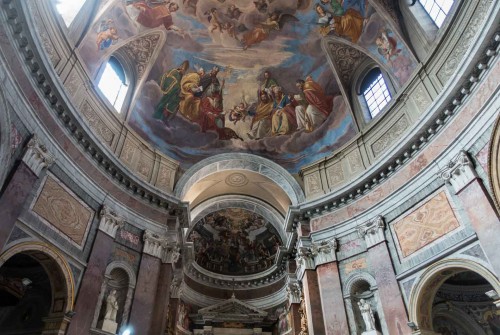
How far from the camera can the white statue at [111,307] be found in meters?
10.7

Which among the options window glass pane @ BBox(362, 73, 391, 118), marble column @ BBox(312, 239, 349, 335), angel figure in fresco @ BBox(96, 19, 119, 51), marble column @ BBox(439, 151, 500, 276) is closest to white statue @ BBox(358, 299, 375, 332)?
marble column @ BBox(312, 239, 349, 335)

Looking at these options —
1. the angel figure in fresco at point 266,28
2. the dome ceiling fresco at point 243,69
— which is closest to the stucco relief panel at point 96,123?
the dome ceiling fresco at point 243,69

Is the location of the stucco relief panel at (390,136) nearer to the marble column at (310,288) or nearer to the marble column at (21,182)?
the marble column at (310,288)

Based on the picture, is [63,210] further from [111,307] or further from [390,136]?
[390,136]

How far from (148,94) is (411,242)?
12219 millimetres

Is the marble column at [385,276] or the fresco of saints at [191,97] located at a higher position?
the fresco of saints at [191,97]

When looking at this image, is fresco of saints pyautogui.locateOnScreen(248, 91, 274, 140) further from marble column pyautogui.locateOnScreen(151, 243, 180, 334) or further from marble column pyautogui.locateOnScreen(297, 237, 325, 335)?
marble column pyautogui.locateOnScreen(151, 243, 180, 334)

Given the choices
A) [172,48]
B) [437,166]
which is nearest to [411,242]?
[437,166]

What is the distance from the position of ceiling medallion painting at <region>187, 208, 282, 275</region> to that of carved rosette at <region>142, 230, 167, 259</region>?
914 cm

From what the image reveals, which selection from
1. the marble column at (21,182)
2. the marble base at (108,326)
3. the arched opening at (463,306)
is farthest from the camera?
the arched opening at (463,306)

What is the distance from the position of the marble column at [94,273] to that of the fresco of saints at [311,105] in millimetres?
9754

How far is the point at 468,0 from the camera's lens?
979cm

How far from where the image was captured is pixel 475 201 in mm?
8828

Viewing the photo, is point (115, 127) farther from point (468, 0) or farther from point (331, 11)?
point (468, 0)
